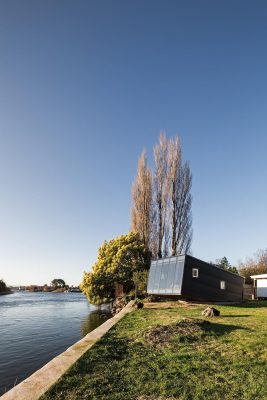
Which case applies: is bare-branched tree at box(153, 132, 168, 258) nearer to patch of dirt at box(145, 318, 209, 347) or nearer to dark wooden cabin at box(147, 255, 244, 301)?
dark wooden cabin at box(147, 255, 244, 301)

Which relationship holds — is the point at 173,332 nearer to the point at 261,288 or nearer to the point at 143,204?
the point at 261,288

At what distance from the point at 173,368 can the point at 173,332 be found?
3424 mm

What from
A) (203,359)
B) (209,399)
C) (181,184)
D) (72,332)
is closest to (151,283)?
(72,332)

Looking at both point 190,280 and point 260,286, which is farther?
point 260,286

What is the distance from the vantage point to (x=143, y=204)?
38188mm

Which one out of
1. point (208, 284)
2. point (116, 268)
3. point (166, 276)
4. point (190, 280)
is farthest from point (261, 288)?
point (116, 268)

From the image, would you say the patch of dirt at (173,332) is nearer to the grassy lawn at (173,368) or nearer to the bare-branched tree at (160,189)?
the grassy lawn at (173,368)

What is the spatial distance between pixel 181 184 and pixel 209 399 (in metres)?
31.9

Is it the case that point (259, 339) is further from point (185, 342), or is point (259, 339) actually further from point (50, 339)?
point (50, 339)

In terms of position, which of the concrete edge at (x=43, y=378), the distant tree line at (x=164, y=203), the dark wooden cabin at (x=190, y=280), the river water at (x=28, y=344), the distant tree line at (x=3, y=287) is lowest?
the distant tree line at (x=3, y=287)

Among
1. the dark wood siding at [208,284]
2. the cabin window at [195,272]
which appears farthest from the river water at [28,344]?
the cabin window at [195,272]

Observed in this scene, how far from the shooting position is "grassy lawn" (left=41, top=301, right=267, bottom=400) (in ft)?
19.3

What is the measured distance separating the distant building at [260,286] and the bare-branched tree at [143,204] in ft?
37.6

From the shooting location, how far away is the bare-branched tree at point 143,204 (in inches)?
1471
